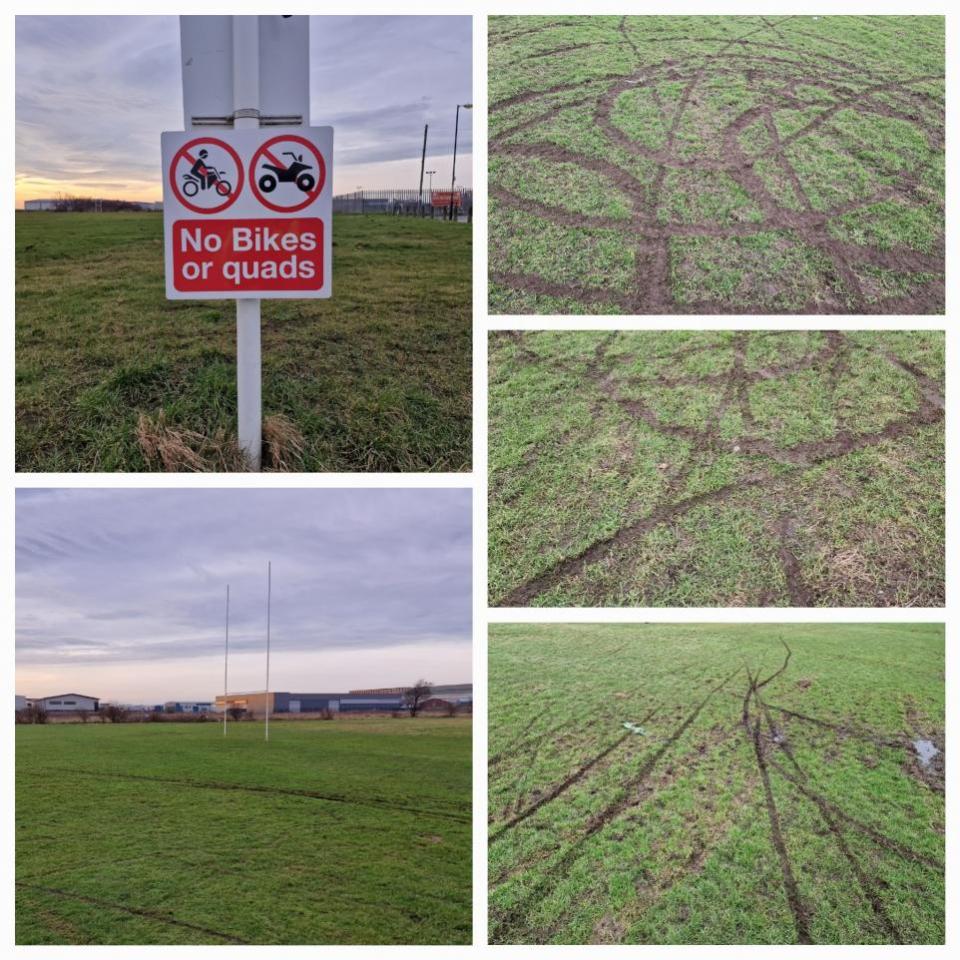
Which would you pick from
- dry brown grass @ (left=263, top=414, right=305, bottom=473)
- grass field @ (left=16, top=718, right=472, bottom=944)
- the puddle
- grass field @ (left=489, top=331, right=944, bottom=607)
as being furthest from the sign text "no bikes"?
the puddle

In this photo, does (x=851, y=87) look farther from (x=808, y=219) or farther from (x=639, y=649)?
(x=639, y=649)

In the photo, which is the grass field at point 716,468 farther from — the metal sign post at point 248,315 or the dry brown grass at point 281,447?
the metal sign post at point 248,315

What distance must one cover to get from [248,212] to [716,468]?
8.35ft

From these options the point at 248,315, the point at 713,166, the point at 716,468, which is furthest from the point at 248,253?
the point at 713,166

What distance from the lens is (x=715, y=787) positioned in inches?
143

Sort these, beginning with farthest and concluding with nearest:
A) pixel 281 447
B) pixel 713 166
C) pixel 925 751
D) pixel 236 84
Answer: pixel 713 166 → pixel 281 447 → pixel 925 751 → pixel 236 84

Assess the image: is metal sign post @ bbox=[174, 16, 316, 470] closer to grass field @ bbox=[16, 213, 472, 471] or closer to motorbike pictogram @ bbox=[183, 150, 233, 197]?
motorbike pictogram @ bbox=[183, 150, 233, 197]

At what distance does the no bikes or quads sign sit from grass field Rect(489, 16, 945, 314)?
105cm

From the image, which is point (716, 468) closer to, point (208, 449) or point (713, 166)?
point (713, 166)

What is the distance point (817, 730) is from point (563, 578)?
156 cm

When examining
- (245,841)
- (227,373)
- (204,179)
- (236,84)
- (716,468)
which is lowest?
(245,841)

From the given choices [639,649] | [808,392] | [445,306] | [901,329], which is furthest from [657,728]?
[445,306]

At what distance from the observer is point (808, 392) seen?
4.05 meters

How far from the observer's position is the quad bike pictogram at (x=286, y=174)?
337 centimetres
